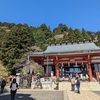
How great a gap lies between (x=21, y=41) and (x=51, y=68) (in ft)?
63.0

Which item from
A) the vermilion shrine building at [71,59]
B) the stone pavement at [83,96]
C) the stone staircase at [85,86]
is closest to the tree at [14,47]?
the vermilion shrine building at [71,59]

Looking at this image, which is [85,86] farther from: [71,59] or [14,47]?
[14,47]

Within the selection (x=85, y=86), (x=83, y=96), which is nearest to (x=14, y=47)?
(x=85, y=86)

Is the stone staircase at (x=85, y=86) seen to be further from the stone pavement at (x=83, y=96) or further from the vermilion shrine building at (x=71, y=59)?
the stone pavement at (x=83, y=96)

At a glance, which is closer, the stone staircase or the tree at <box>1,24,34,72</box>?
the stone staircase

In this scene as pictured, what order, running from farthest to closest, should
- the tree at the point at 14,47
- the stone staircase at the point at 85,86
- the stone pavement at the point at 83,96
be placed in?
the tree at the point at 14,47 < the stone staircase at the point at 85,86 < the stone pavement at the point at 83,96

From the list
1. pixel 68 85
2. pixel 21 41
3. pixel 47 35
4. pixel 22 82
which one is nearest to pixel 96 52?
pixel 68 85

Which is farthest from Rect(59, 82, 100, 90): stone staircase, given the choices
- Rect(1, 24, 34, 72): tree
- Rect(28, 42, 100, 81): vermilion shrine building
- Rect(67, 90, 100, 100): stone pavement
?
Rect(1, 24, 34, 72): tree

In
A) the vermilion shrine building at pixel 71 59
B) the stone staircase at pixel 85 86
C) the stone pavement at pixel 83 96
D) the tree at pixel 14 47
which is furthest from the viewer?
the tree at pixel 14 47

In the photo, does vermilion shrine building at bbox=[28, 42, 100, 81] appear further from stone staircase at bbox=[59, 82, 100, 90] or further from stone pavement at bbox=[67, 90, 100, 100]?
stone pavement at bbox=[67, 90, 100, 100]

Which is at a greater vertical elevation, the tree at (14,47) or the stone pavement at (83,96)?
the tree at (14,47)

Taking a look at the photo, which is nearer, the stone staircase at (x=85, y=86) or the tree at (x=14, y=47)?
the stone staircase at (x=85, y=86)

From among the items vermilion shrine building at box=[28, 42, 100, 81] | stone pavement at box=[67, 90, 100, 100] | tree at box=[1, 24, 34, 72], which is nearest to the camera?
stone pavement at box=[67, 90, 100, 100]

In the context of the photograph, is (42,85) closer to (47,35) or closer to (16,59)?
(16,59)
